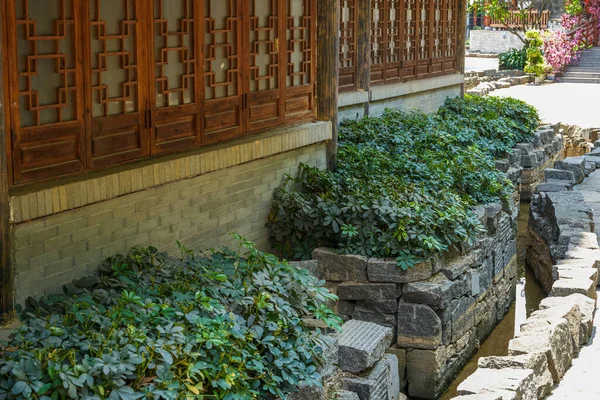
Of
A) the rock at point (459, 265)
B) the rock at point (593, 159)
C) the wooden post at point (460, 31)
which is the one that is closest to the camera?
the rock at point (459, 265)

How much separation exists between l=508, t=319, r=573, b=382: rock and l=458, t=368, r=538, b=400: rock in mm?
577

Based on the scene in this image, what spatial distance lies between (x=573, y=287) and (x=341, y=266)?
7.54ft

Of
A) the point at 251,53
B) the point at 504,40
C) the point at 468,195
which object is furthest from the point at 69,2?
the point at 504,40

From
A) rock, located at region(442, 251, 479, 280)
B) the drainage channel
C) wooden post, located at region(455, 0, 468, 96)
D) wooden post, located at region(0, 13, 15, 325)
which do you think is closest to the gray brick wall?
wooden post, located at region(0, 13, 15, 325)

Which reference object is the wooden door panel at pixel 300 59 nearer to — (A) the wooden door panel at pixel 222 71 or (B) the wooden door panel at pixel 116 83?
(A) the wooden door panel at pixel 222 71

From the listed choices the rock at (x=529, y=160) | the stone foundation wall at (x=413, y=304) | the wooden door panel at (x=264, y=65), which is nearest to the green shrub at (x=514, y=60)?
the rock at (x=529, y=160)

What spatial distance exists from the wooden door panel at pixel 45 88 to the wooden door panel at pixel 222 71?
186 centimetres

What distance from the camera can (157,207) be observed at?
8188 millimetres

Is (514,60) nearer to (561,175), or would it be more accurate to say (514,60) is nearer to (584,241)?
(561,175)

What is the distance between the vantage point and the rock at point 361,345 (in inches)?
295

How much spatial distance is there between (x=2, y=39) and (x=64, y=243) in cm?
154

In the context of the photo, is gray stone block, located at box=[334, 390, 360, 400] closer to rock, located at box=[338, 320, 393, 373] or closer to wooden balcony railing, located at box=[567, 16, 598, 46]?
rock, located at box=[338, 320, 393, 373]

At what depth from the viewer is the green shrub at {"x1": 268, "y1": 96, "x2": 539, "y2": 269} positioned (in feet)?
30.9

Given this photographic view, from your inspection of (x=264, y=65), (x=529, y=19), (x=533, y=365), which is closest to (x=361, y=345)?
(x=533, y=365)
